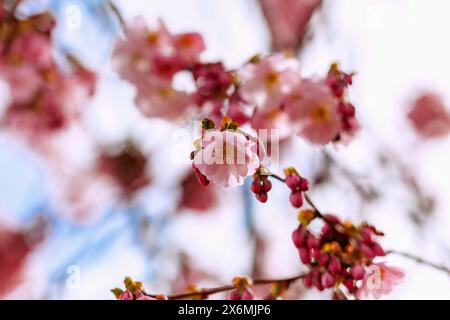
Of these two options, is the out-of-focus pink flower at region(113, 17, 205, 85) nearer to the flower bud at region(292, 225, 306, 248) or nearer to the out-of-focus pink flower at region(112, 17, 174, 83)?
the out-of-focus pink flower at region(112, 17, 174, 83)

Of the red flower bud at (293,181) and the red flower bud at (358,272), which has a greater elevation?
the red flower bud at (293,181)

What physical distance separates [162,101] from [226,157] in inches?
20.6

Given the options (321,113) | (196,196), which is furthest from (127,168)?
(321,113)

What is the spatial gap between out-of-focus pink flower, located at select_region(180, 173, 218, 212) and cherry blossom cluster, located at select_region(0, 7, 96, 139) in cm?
61

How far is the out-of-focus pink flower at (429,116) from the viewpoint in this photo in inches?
91.4

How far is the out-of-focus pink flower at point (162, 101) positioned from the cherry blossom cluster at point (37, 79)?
1.05 feet

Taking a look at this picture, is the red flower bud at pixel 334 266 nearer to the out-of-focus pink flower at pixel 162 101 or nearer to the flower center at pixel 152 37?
the out-of-focus pink flower at pixel 162 101

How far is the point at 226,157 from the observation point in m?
0.98

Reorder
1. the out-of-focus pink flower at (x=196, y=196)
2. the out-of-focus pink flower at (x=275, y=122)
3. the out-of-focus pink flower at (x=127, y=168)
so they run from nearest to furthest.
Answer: the out-of-focus pink flower at (x=275, y=122) < the out-of-focus pink flower at (x=127, y=168) < the out-of-focus pink flower at (x=196, y=196)

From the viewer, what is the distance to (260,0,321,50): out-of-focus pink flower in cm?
188

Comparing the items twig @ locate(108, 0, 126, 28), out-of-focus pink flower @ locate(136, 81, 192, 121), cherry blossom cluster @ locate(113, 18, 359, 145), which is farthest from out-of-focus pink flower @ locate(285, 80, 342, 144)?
twig @ locate(108, 0, 126, 28)

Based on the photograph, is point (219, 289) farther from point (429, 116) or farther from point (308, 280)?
point (429, 116)

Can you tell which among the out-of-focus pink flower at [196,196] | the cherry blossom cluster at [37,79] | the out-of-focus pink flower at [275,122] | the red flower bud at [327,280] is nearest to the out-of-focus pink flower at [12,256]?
the cherry blossom cluster at [37,79]
